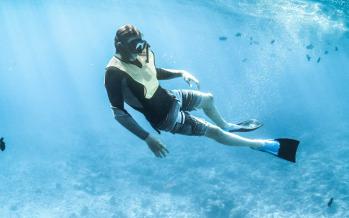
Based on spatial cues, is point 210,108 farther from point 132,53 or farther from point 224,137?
point 132,53

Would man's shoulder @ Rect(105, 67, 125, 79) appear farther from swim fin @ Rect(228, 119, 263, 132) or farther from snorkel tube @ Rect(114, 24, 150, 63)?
swim fin @ Rect(228, 119, 263, 132)

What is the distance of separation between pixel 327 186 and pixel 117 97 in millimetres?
12359

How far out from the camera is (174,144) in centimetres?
2169

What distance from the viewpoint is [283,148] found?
5.79 m

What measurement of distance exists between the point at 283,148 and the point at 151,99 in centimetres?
239

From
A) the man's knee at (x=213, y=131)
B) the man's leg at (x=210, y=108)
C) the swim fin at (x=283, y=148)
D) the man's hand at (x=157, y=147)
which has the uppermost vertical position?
the man's leg at (x=210, y=108)

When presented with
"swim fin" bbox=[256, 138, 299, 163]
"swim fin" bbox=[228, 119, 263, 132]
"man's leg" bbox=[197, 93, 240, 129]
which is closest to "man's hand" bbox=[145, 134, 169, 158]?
"man's leg" bbox=[197, 93, 240, 129]

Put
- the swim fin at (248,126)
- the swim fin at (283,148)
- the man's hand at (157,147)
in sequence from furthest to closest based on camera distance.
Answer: the swim fin at (248,126) < the swim fin at (283,148) < the man's hand at (157,147)

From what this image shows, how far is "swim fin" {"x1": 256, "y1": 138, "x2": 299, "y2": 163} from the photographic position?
5.75 meters

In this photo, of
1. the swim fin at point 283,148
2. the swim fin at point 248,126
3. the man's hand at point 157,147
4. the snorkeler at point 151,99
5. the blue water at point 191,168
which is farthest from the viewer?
the blue water at point 191,168

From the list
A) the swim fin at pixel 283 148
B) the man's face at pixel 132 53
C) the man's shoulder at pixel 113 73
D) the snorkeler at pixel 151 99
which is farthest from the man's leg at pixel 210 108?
the man's shoulder at pixel 113 73

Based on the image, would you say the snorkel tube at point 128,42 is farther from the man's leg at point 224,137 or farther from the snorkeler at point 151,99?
the man's leg at point 224,137

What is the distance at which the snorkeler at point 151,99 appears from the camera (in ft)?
15.2

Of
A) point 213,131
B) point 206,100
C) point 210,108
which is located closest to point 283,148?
point 213,131
